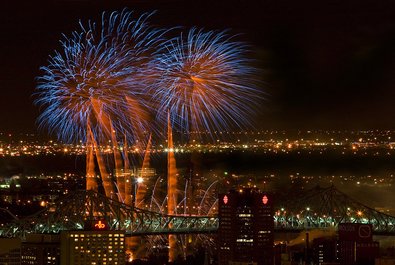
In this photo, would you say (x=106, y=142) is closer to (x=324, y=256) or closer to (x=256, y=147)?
(x=324, y=256)

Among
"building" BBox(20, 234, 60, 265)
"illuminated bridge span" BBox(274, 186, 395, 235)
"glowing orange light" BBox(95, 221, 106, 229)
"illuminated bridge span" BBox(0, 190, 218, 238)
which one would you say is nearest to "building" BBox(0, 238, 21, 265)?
"building" BBox(20, 234, 60, 265)

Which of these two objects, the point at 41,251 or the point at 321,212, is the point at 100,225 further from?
the point at 321,212

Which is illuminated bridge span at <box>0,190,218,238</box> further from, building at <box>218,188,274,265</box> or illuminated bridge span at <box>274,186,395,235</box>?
illuminated bridge span at <box>274,186,395,235</box>

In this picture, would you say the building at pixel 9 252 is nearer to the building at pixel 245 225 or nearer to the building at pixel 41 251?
the building at pixel 41 251

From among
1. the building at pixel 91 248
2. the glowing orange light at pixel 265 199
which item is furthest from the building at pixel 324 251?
the building at pixel 91 248

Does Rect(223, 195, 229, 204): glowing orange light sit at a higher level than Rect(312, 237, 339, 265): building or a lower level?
higher
